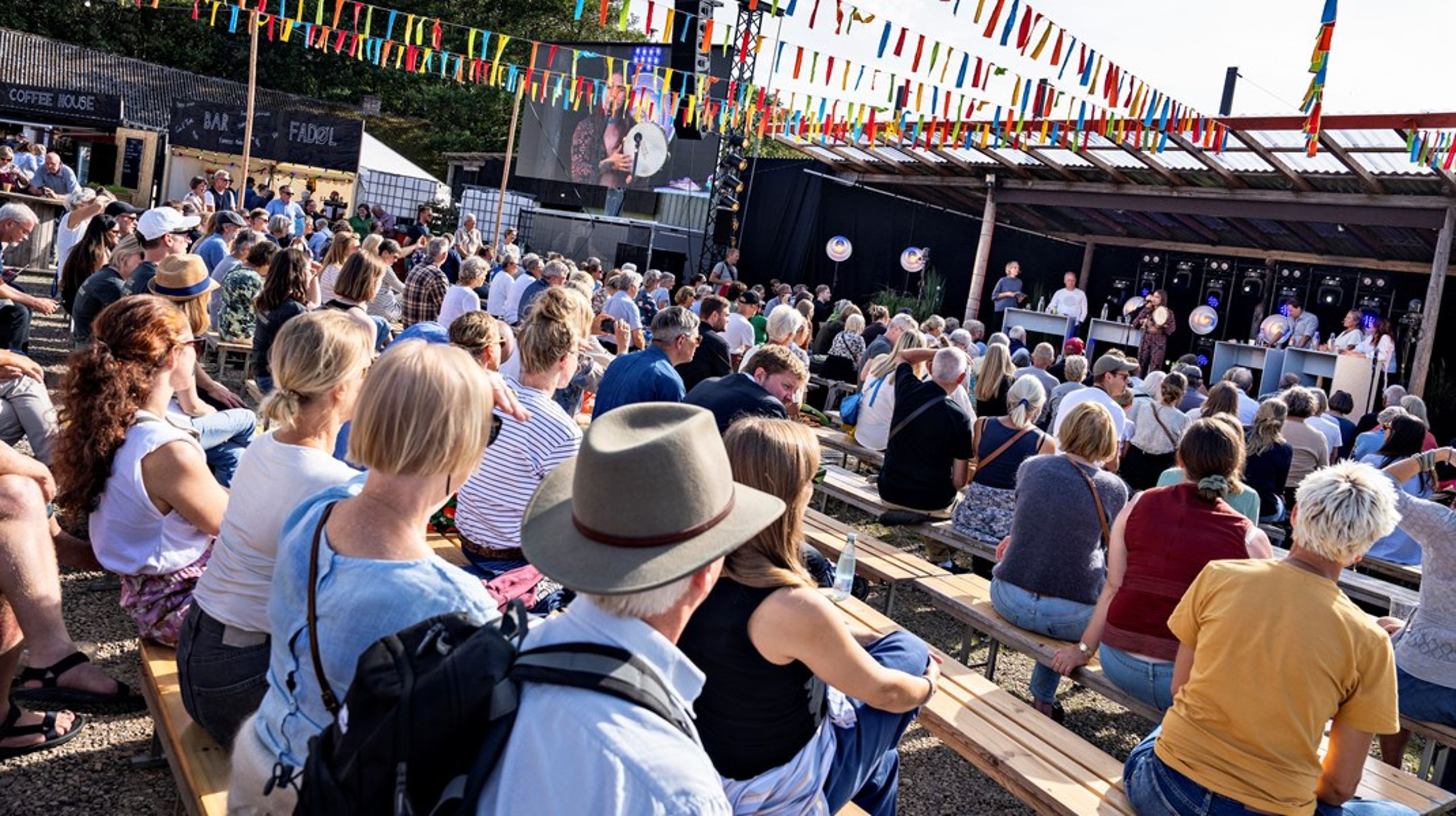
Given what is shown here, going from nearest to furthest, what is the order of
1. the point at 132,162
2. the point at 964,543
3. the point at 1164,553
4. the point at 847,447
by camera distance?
the point at 1164,553, the point at 964,543, the point at 847,447, the point at 132,162

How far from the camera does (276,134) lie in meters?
21.1

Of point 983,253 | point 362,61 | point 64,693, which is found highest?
point 362,61

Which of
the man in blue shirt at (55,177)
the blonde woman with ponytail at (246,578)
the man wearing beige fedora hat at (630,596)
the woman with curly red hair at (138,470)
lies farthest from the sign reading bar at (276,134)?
the man wearing beige fedora hat at (630,596)

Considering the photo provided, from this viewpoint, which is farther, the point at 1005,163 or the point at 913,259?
the point at 913,259

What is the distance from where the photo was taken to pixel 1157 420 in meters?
7.53

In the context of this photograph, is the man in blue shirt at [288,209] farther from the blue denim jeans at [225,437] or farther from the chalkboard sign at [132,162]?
the blue denim jeans at [225,437]

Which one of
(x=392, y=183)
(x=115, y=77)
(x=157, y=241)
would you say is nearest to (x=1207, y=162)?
(x=157, y=241)

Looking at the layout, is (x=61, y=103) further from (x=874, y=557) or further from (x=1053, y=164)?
(x=874, y=557)

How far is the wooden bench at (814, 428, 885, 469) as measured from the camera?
7113 millimetres

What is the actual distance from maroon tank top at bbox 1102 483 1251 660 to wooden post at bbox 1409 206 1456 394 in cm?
1000

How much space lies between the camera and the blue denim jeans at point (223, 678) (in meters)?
2.40

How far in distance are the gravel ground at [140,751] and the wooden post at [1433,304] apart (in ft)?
28.6

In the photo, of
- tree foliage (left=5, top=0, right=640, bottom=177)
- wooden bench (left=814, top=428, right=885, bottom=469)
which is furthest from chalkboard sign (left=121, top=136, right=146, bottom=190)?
wooden bench (left=814, top=428, right=885, bottom=469)

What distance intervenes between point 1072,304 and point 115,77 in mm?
27603
